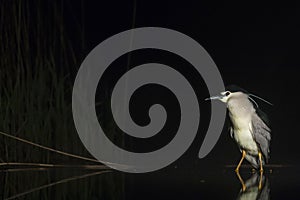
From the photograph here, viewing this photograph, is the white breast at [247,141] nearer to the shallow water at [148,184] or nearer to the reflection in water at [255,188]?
the shallow water at [148,184]

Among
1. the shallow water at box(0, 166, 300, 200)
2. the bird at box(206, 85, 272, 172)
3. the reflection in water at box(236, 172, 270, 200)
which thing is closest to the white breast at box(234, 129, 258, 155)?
the bird at box(206, 85, 272, 172)

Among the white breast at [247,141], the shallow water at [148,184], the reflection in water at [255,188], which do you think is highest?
the white breast at [247,141]

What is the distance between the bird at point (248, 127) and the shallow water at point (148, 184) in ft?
0.29

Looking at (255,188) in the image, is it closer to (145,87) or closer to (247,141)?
(247,141)

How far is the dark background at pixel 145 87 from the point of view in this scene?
16.3ft

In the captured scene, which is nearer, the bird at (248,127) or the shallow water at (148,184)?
the shallow water at (148,184)

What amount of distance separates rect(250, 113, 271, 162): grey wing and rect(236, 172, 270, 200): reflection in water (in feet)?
0.56

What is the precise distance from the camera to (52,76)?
16.5ft

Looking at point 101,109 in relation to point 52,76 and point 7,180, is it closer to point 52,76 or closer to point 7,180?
point 52,76

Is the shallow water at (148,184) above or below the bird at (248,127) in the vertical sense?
below

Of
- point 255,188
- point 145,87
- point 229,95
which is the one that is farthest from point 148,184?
point 145,87

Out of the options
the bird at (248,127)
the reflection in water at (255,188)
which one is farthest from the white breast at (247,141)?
the reflection in water at (255,188)

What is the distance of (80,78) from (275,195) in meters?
1.45

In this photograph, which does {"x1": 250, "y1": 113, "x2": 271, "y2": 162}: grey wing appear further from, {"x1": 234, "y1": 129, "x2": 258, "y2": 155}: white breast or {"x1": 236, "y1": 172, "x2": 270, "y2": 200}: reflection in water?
{"x1": 236, "y1": 172, "x2": 270, "y2": 200}: reflection in water
